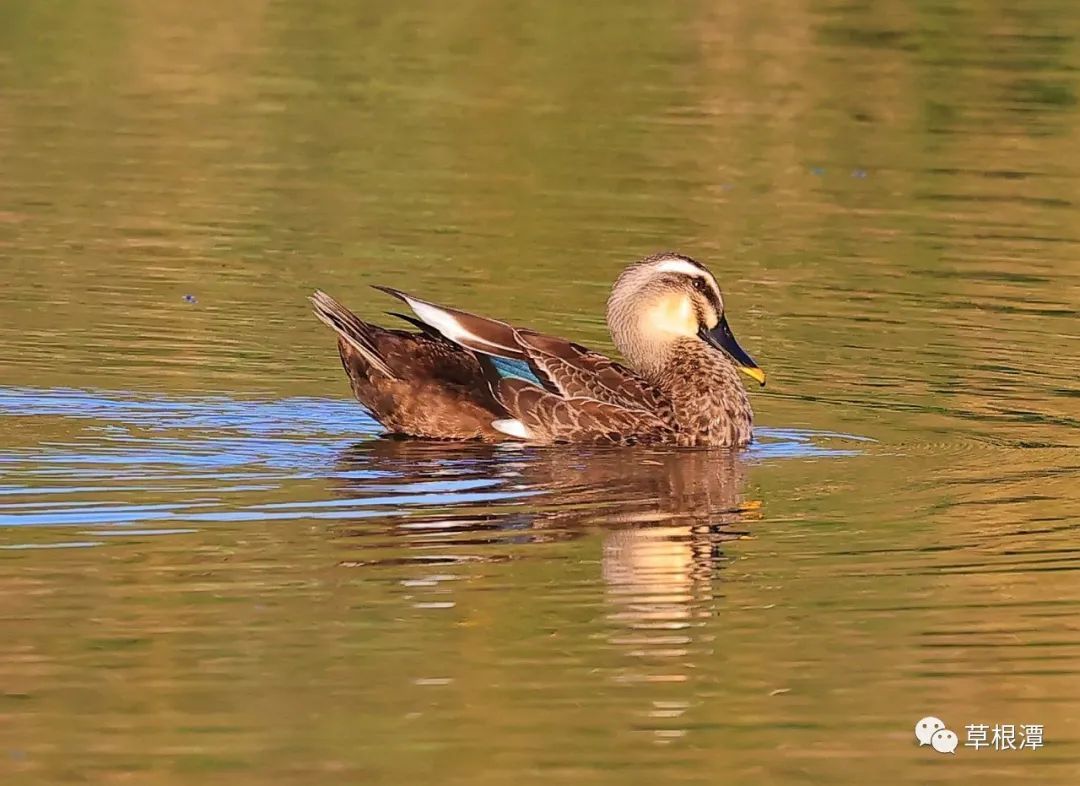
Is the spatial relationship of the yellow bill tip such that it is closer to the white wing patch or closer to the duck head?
the duck head

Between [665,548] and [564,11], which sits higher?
[564,11]

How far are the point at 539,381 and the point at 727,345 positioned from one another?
3.52 ft

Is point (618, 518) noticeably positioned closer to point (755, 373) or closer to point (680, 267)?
point (755, 373)

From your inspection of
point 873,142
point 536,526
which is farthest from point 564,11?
point 536,526

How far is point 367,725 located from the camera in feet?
23.8

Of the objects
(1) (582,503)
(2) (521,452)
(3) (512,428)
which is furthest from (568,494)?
(3) (512,428)

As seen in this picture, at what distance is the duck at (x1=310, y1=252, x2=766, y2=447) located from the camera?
37.6 ft

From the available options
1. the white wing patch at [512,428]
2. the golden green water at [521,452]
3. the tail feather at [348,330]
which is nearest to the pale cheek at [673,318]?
the golden green water at [521,452]

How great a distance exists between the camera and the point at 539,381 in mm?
11547

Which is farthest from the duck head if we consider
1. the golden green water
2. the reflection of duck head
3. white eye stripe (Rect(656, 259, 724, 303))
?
the reflection of duck head

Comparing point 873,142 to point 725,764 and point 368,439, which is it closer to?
point 368,439

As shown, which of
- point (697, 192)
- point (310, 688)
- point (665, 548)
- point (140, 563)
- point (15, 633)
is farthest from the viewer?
point (697, 192)

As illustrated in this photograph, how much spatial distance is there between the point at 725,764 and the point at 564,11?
2119cm

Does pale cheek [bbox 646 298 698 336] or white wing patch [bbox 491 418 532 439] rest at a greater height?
pale cheek [bbox 646 298 698 336]
